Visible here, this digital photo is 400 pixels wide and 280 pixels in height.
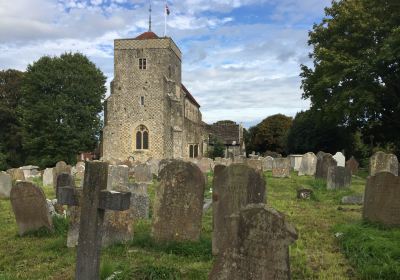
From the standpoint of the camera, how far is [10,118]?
46375 mm

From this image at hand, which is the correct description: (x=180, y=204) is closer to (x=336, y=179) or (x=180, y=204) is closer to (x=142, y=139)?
(x=336, y=179)

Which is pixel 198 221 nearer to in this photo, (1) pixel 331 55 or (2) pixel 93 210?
(2) pixel 93 210

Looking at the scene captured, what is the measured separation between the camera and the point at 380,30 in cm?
2703

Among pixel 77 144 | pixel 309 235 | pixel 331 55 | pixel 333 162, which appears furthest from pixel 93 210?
pixel 77 144

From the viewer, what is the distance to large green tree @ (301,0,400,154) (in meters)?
26.2

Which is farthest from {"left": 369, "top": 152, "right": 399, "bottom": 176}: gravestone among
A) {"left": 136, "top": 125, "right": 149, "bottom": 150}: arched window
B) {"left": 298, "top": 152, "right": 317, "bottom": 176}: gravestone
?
{"left": 136, "top": 125, "right": 149, "bottom": 150}: arched window

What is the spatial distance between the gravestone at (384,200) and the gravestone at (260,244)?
480 cm

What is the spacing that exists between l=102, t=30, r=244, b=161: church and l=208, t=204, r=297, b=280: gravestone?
36.0 meters

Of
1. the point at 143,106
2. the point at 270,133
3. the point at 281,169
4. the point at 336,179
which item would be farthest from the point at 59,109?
the point at 270,133

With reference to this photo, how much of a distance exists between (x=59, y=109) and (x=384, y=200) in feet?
120

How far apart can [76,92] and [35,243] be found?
36.7 meters

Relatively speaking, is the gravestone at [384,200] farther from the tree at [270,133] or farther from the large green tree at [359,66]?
the tree at [270,133]

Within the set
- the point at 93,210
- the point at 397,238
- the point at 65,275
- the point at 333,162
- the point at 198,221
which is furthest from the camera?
the point at 333,162

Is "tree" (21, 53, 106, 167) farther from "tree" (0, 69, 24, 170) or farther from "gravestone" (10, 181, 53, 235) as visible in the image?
"gravestone" (10, 181, 53, 235)
